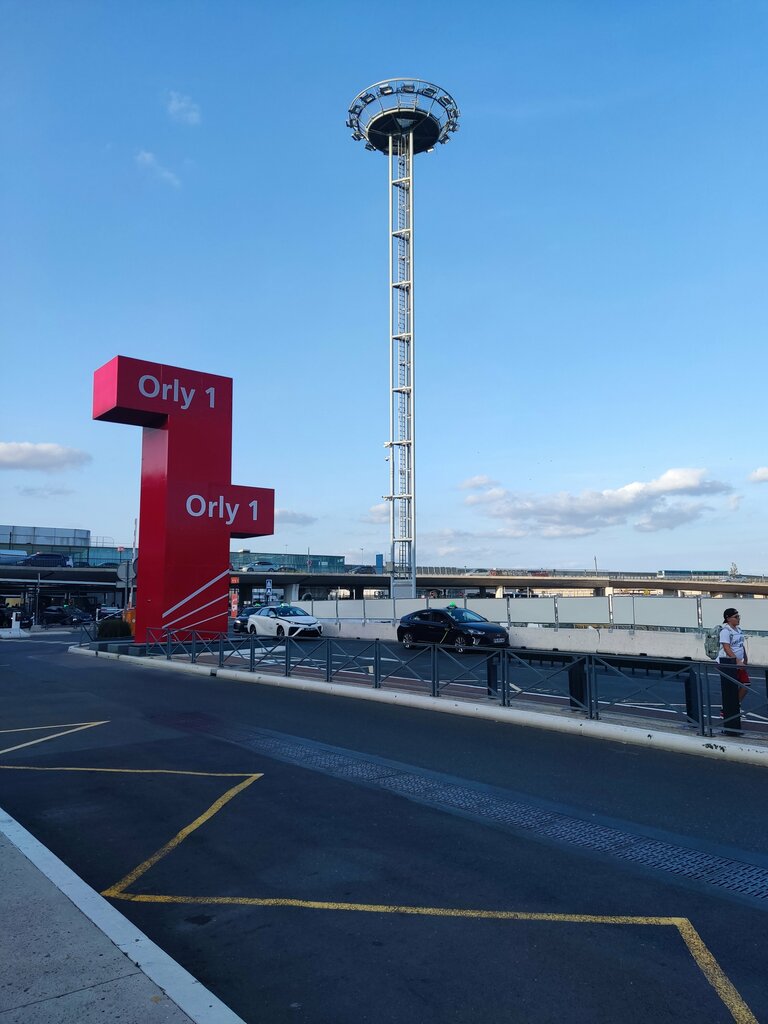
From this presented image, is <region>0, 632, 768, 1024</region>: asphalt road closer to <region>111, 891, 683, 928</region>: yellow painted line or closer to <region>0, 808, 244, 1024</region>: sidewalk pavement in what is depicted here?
<region>111, 891, 683, 928</region>: yellow painted line

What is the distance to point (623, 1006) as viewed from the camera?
3.82m

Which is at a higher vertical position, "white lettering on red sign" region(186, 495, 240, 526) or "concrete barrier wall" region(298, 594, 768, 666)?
"white lettering on red sign" region(186, 495, 240, 526)

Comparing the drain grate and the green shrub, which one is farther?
the green shrub

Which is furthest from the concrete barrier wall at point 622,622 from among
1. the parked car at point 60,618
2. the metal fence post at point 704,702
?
the parked car at point 60,618

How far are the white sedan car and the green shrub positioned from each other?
521 centimetres

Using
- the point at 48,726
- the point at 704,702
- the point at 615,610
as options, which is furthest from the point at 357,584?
the point at 704,702

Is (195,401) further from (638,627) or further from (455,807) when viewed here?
(455,807)

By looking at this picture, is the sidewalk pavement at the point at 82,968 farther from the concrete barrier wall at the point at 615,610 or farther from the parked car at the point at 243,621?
the parked car at the point at 243,621

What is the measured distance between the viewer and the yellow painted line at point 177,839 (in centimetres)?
546

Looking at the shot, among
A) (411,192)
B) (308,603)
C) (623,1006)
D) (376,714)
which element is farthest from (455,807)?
(411,192)

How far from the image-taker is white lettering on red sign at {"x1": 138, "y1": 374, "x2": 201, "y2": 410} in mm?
25734

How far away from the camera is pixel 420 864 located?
19.2ft

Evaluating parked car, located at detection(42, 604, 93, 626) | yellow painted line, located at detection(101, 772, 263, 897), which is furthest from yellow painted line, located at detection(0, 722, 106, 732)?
parked car, located at detection(42, 604, 93, 626)

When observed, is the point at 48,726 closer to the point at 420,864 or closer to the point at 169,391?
the point at 420,864
